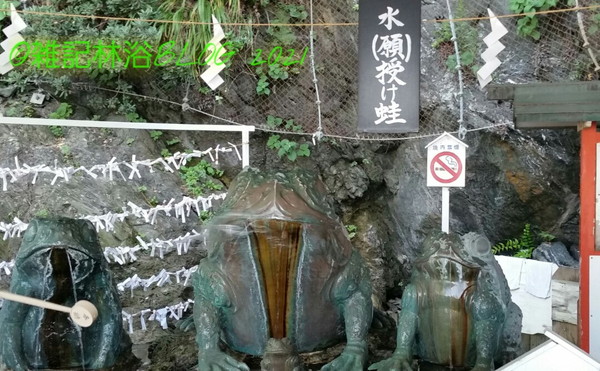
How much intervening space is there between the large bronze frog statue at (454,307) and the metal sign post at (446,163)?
3.59ft

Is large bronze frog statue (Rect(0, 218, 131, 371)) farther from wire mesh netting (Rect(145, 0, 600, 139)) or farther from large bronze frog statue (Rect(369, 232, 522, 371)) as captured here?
wire mesh netting (Rect(145, 0, 600, 139))

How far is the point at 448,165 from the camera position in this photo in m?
4.30

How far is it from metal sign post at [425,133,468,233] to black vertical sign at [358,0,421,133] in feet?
3.96

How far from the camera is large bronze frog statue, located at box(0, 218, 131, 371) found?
10.1 ft

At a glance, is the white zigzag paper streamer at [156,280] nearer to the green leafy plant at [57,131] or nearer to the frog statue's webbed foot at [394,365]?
the green leafy plant at [57,131]

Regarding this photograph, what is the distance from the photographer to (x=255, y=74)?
24.5 ft

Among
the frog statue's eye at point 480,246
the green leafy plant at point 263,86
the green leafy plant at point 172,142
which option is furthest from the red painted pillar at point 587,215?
the green leafy plant at point 172,142

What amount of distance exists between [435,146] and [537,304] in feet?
7.71

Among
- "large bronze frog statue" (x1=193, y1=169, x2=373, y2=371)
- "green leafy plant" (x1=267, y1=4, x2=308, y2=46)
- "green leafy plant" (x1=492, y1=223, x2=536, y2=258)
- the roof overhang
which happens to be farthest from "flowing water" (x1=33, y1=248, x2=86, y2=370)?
"green leafy plant" (x1=492, y1=223, x2=536, y2=258)

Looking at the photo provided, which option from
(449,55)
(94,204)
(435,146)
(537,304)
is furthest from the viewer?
(449,55)

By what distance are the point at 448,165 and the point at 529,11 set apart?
3.21 meters

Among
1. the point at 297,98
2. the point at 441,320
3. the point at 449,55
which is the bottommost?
the point at 441,320

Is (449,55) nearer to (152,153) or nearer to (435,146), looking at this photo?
(435,146)

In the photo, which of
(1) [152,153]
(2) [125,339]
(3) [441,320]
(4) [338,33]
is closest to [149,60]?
(1) [152,153]
